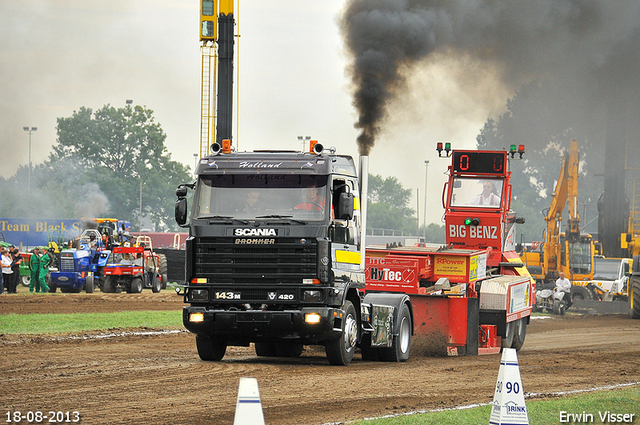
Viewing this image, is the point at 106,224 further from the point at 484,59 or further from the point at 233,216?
the point at 233,216

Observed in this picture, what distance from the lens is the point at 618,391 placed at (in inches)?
440

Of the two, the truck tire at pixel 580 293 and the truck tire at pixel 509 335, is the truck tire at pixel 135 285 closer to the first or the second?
the truck tire at pixel 580 293

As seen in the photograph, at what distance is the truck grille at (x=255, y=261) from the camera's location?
12.5m

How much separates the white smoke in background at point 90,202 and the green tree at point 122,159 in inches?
157

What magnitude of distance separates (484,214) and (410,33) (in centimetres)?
488

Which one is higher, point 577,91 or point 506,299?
point 577,91

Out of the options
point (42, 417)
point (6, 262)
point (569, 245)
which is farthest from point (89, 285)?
point (42, 417)

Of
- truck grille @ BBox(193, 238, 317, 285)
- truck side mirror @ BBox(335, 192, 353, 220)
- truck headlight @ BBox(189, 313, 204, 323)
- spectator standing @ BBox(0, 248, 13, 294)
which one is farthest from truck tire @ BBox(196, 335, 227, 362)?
spectator standing @ BBox(0, 248, 13, 294)

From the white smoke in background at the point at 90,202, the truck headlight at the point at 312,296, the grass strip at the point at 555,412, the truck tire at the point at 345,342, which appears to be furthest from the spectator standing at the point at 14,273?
the white smoke in background at the point at 90,202

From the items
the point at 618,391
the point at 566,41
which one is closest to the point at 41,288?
the point at 566,41

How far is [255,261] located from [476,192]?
8.62 meters

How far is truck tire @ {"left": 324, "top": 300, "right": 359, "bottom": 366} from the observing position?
13.2m

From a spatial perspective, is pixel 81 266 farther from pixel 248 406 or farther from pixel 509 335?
pixel 248 406

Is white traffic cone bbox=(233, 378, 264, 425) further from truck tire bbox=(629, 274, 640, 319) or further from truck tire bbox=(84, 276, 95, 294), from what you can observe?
truck tire bbox=(84, 276, 95, 294)
